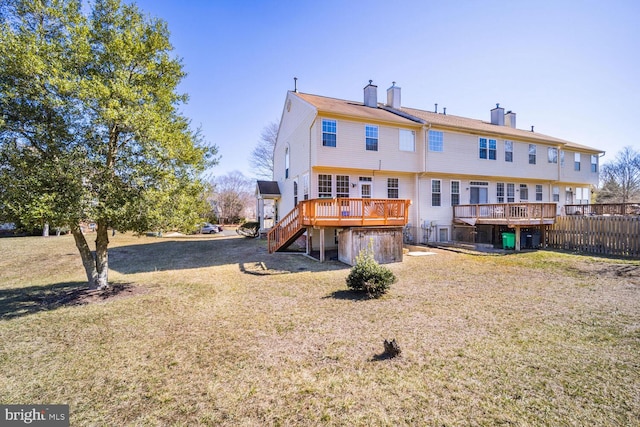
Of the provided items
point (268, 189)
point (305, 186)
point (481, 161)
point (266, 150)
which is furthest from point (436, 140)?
point (266, 150)

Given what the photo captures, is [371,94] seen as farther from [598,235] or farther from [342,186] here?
[598,235]

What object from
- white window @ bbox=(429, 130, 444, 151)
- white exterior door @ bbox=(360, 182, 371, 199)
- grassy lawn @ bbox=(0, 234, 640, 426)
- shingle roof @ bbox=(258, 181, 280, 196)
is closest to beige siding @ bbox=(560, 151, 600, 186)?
white window @ bbox=(429, 130, 444, 151)

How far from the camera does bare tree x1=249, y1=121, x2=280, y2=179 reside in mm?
34938

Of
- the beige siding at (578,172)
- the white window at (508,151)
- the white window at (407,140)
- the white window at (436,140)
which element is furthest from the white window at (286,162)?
the beige siding at (578,172)

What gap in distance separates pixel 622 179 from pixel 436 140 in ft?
151

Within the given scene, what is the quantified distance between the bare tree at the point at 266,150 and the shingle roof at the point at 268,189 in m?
15.4

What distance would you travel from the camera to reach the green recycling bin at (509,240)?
14.3 m

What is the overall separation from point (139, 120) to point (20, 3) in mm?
3803

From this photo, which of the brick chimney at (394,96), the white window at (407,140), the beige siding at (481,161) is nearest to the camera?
the white window at (407,140)

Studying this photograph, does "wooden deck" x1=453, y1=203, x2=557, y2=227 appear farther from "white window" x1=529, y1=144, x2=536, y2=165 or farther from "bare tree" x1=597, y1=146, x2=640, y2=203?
"bare tree" x1=597, y1=146, x2=640, y2=203

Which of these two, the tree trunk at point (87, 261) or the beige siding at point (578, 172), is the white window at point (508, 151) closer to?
the beige siding at point (578, 172)

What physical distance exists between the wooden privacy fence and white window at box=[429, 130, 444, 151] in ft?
23.2

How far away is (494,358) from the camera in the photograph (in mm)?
3949

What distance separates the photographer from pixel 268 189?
1955cm
